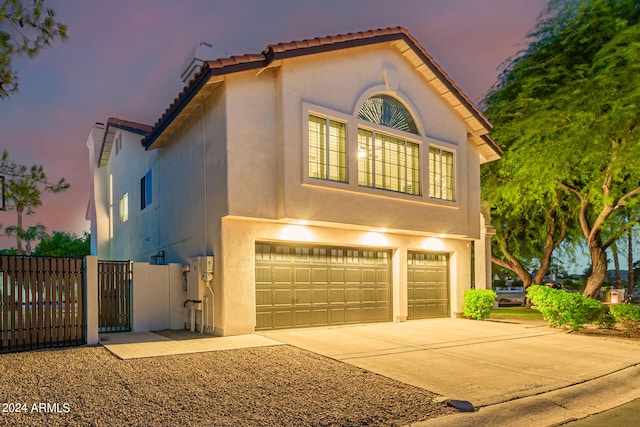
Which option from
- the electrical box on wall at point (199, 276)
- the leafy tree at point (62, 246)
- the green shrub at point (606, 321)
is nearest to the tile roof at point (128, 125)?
the electrical box on wall at point (199, 276)

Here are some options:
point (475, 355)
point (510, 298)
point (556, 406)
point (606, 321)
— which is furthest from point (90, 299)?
point (510, 298)

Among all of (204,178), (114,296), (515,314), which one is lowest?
(515,314)

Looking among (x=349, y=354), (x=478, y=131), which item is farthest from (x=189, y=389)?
(x=478, y=131)

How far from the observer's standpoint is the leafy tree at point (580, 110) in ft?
55.2

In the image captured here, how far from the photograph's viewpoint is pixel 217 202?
41.2 ft

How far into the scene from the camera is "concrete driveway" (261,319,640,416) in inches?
299

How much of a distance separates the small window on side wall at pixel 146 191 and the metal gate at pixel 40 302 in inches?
304

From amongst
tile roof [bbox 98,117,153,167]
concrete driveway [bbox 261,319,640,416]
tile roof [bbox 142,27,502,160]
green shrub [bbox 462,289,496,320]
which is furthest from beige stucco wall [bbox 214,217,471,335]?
tile roof [bbox 98,117,153,167]

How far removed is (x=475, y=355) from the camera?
997 cm

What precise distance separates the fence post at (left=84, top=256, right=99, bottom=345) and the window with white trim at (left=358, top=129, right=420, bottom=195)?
290 inches

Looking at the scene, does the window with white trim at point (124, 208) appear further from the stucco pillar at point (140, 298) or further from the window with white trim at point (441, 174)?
the window with white trim at point (441, 174)

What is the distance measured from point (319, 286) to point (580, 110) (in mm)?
11713

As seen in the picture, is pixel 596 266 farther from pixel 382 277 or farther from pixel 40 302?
pixel 40 302

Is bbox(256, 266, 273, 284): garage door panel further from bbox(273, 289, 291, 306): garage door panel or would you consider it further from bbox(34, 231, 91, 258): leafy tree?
bbox(34, 231, 91, 258): leafy tree
